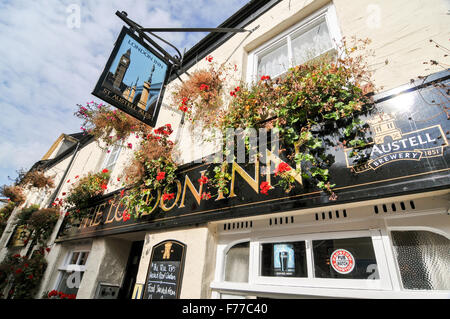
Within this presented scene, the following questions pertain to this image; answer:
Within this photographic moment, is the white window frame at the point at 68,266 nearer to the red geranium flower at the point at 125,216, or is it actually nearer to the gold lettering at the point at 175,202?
the red geranium flower at the point at 125,216

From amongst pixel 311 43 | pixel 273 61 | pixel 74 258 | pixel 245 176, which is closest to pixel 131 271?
pixel 74 258

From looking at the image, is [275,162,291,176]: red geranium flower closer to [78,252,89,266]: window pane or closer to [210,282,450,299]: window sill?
[210,282,450,299]: window sill

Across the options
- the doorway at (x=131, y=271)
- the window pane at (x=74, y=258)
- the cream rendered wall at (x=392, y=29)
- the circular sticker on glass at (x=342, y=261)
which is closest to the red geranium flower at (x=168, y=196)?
the cream rendered wall at (x=392, y=29)

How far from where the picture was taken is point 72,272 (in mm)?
6133

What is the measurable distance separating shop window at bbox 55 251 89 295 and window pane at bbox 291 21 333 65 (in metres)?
6.99

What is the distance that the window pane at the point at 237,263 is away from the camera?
2986 mm

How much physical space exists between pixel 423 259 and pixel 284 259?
1.32m

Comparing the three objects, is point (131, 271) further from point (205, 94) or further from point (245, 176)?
point (205, 94)

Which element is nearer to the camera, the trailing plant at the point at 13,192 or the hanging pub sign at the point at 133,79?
the hanging pub sign at the point at 133,79

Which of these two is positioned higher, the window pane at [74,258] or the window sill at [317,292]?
the window pane at [74,258]

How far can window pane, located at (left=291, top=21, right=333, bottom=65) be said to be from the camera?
3.59 meters

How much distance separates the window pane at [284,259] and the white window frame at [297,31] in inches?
104

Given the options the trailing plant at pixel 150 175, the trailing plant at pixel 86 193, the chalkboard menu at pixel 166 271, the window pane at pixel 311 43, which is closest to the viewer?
the chalkboard menu at pixel 166 271
